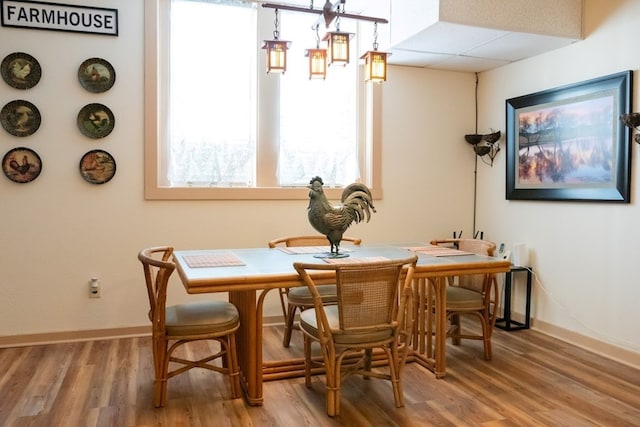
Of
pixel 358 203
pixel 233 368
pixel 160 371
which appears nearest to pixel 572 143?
pixel 358 203

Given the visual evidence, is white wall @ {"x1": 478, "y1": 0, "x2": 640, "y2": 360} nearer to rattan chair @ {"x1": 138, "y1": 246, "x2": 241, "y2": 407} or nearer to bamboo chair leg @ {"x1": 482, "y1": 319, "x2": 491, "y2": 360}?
bamboo chair leg @ {"x1": 482, "y1": 319, "x2": 491, "y2": 360}

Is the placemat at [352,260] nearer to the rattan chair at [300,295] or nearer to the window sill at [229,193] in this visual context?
the rattan chair at [300,295]

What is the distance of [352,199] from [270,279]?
0.74m

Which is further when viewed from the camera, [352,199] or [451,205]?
[451,205]

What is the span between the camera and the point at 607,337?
347 cm

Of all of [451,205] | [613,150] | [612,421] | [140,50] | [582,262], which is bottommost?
[612,421]

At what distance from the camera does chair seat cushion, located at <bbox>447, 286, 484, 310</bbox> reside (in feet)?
10.9

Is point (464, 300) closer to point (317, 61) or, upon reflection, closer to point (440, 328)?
point (440, 328)

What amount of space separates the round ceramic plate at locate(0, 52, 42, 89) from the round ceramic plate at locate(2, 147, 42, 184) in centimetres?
45

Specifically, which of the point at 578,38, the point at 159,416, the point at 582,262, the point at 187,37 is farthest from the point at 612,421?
the point at 187,37

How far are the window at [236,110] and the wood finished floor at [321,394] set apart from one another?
1.35m

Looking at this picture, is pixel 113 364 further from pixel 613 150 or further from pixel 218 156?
pixel 613 150

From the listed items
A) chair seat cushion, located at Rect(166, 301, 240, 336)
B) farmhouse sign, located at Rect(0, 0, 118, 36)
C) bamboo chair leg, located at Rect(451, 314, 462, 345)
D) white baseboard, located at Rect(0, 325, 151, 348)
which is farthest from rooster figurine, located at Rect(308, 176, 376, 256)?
farmhouse sign, located at Rect(0, 0, 118, 36)

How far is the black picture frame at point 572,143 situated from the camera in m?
3.34
